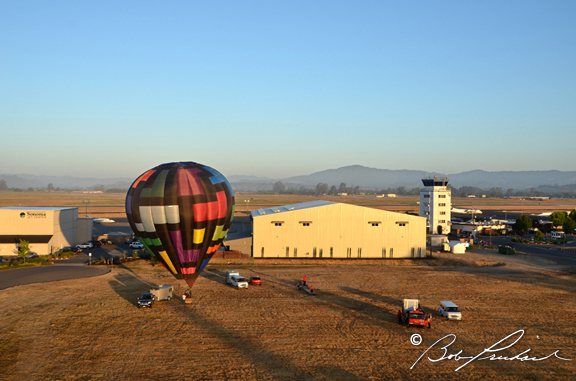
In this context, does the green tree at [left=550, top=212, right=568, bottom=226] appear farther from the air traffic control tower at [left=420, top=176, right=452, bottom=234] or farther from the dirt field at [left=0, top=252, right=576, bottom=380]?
the dirt field at [left=0, top=252, right=576, bottom=380]

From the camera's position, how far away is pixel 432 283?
46125mm

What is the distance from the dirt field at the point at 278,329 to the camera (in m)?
23.5

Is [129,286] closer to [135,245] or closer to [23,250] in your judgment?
[23,250]

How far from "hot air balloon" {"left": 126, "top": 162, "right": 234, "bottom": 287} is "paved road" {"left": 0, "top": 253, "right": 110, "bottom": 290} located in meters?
19.6

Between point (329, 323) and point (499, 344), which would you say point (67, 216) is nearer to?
point (329, 323)

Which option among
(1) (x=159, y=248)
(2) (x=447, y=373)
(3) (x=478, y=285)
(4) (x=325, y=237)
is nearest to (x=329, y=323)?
(2) (x=447, y=373)

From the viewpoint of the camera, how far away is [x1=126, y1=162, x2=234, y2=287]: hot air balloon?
33094 millimetres

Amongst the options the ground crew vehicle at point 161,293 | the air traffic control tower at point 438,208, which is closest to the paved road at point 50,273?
the ground crew vehicle at point 161,293

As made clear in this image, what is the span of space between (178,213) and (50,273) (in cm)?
2727

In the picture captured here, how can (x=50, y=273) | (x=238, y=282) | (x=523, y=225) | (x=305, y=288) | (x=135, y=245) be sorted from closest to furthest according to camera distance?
(x=305, y=288) → (x=238, y=282) → (x=50, y=273) → (x=135, y=245) → (x=523, y=225)

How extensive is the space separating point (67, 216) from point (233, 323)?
4942 cm

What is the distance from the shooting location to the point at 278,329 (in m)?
29.9

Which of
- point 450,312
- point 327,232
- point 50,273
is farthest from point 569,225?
point 50,273

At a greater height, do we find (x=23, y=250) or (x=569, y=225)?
(x=569, y=225)
